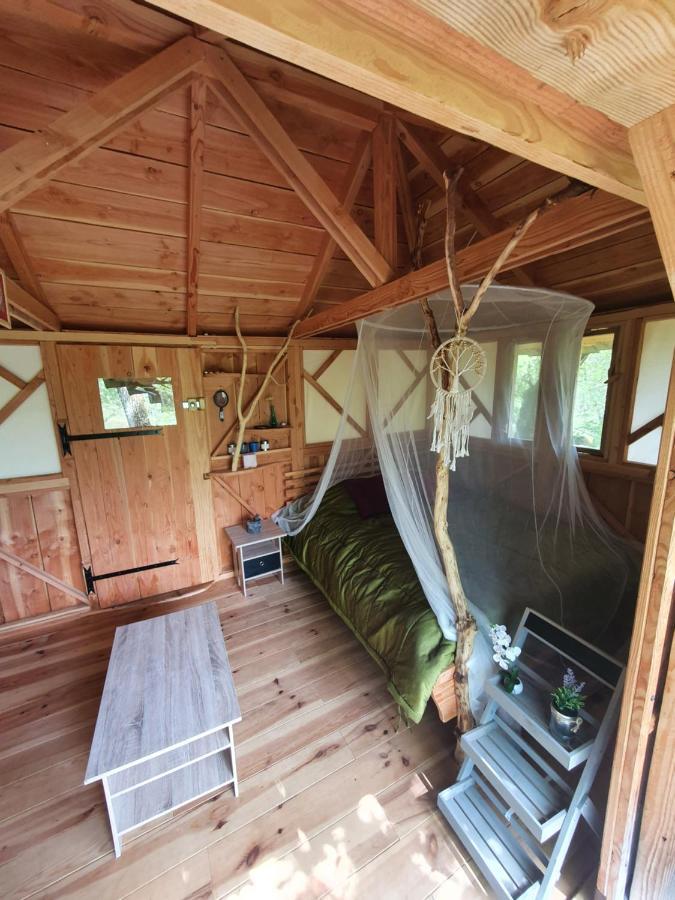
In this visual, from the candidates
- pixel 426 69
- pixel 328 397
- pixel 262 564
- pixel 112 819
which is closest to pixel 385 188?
pixel 426 69

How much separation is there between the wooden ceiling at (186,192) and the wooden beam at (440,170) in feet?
0.04

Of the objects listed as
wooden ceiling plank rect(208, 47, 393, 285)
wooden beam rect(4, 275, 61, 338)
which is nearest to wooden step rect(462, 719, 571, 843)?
wooden ceiling plank rect(208, 47, 393, 285)

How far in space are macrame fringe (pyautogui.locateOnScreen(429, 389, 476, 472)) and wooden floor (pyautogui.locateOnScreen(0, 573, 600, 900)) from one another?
5.68 feet

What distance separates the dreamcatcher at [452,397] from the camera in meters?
1.77

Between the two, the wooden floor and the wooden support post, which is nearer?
the wooden support post

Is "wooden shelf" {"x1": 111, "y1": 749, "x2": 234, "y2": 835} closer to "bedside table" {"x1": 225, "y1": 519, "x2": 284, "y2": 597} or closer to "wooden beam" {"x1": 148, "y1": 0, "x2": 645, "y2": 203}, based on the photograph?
"bedside table" {"x1": 225, "y1": 519, "x2": 284, "y2": 597}

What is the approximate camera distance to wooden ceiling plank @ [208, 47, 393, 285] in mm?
1874

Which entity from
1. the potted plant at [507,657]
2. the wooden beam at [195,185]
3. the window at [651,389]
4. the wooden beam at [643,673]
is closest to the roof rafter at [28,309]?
the wooden beam at [195,185]

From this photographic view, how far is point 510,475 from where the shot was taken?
10.4 feet

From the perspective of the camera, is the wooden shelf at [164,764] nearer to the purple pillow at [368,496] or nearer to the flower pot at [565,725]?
the flower pot at [565,725]

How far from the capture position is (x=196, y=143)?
2080mm

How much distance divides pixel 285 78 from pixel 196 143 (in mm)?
602

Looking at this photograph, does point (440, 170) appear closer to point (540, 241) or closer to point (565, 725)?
point (540, 241)

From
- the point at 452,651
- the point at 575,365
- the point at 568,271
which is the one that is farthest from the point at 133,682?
the point at 568,271
